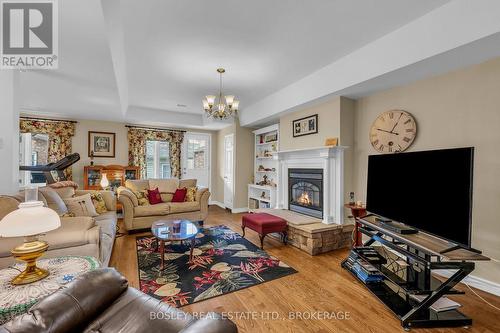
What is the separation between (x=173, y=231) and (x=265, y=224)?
4.37ft

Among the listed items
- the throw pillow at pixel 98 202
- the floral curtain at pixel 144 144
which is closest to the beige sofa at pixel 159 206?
the throw pillow at pixel 98 202

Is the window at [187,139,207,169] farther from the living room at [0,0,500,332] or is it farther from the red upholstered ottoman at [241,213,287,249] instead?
the red upholstered ottoman at [241,213,287,249]

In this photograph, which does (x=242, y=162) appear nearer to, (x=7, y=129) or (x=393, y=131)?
(x=393, y=131)

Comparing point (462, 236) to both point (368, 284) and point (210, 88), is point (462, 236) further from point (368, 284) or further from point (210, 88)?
point (210, 88)

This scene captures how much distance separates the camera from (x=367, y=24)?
2352 millimetres

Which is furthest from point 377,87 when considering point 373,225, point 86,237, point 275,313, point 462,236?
point 86,237

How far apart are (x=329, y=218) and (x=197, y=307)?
2.43 meters

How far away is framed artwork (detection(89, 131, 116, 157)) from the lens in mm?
5637

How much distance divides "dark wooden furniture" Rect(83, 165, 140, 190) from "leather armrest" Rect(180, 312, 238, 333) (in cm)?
569

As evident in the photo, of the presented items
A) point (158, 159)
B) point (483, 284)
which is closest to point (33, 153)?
point (158, 159)

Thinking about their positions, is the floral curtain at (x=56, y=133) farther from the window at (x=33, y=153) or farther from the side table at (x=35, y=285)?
the side table at (x=35, y=285)

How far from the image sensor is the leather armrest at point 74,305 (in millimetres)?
926

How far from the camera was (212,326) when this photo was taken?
0.82 metres

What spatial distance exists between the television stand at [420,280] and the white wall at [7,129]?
4.02m
